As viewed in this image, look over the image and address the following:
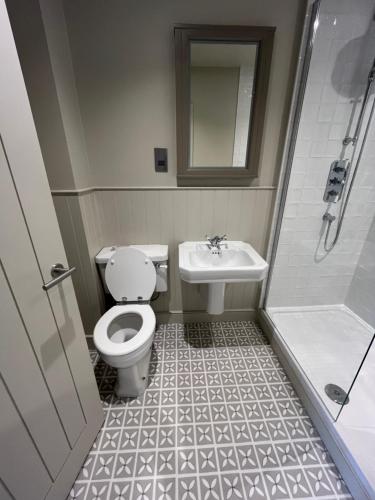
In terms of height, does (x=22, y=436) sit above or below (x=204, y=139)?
below

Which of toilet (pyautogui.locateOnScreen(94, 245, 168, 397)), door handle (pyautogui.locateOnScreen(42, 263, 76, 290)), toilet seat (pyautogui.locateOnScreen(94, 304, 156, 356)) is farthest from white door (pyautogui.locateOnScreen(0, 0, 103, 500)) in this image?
toilet (pyautogui.locateOnScreen(94, 245, 168, 397))

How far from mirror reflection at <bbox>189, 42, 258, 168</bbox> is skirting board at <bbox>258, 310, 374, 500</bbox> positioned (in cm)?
141

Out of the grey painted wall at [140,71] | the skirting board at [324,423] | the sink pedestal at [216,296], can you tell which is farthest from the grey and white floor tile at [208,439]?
the grey painted wall at [140,71]

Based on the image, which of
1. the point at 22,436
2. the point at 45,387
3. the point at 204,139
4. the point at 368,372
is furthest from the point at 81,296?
the point at 368,372

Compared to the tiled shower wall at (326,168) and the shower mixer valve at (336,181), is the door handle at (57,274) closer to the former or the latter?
the tiled shower wall at (326,168)

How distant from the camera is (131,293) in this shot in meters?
1.55

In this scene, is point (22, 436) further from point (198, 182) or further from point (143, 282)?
point (198, 182)

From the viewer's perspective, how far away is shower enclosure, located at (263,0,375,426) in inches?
50.5

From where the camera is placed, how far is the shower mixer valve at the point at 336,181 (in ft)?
5.09

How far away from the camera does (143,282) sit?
5.03 feet

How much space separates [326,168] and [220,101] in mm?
908

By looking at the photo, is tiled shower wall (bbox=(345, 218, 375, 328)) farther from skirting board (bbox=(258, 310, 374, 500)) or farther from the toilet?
the toilet

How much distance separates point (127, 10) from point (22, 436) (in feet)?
6.68

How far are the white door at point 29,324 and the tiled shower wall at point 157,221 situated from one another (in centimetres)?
61
